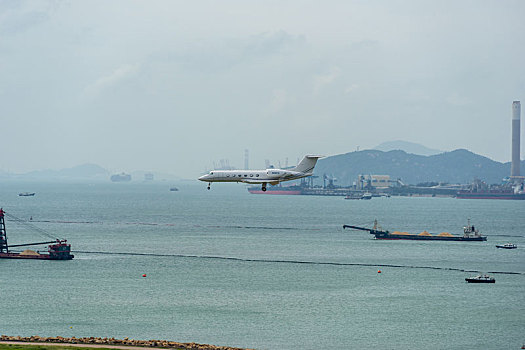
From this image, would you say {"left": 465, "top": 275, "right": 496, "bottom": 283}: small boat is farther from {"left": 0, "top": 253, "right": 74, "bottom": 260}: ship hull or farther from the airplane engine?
{"left": 0, "top": 253, "right": 74, "bottom": 260}: ship hull

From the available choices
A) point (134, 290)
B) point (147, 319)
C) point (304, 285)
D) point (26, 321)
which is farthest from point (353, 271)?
point (26, 321)

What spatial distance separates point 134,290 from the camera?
118562 millimetres

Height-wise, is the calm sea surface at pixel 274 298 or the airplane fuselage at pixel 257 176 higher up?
the airplane fuselage at pixel 257 176

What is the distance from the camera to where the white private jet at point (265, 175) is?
74500mm

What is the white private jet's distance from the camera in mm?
74500

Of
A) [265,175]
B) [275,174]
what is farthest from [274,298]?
[275,174]

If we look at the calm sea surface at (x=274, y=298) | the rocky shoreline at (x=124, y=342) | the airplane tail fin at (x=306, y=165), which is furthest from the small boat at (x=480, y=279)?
the rocky shoreline at (x=124, y=342)

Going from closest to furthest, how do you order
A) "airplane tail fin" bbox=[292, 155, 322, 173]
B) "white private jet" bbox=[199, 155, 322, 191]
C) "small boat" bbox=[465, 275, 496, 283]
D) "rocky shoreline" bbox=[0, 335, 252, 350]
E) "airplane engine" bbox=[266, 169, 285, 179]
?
"airplane engine" bbox=[266, 169, 285, 179] → "white private jet" bbox=[199, 155, 322, 191] → "rocky shoreline" bbox=[0, 335, 252, 350] → "airplane tail fin" bbox=[292, 155, 322, 173] → "small boat" bbox=[465, 275, 496, 283]

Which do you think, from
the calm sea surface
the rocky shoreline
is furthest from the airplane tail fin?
the calm sea surface

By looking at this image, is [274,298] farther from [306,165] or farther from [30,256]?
[30,256]

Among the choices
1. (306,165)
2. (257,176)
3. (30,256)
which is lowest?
(30,256)

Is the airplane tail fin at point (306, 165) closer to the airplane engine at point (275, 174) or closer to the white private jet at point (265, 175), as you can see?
the white private jet at point (265, 175)

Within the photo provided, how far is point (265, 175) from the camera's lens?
7525 cm

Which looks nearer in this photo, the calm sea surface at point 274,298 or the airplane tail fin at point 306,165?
the airplane tail fin at point 306,165
